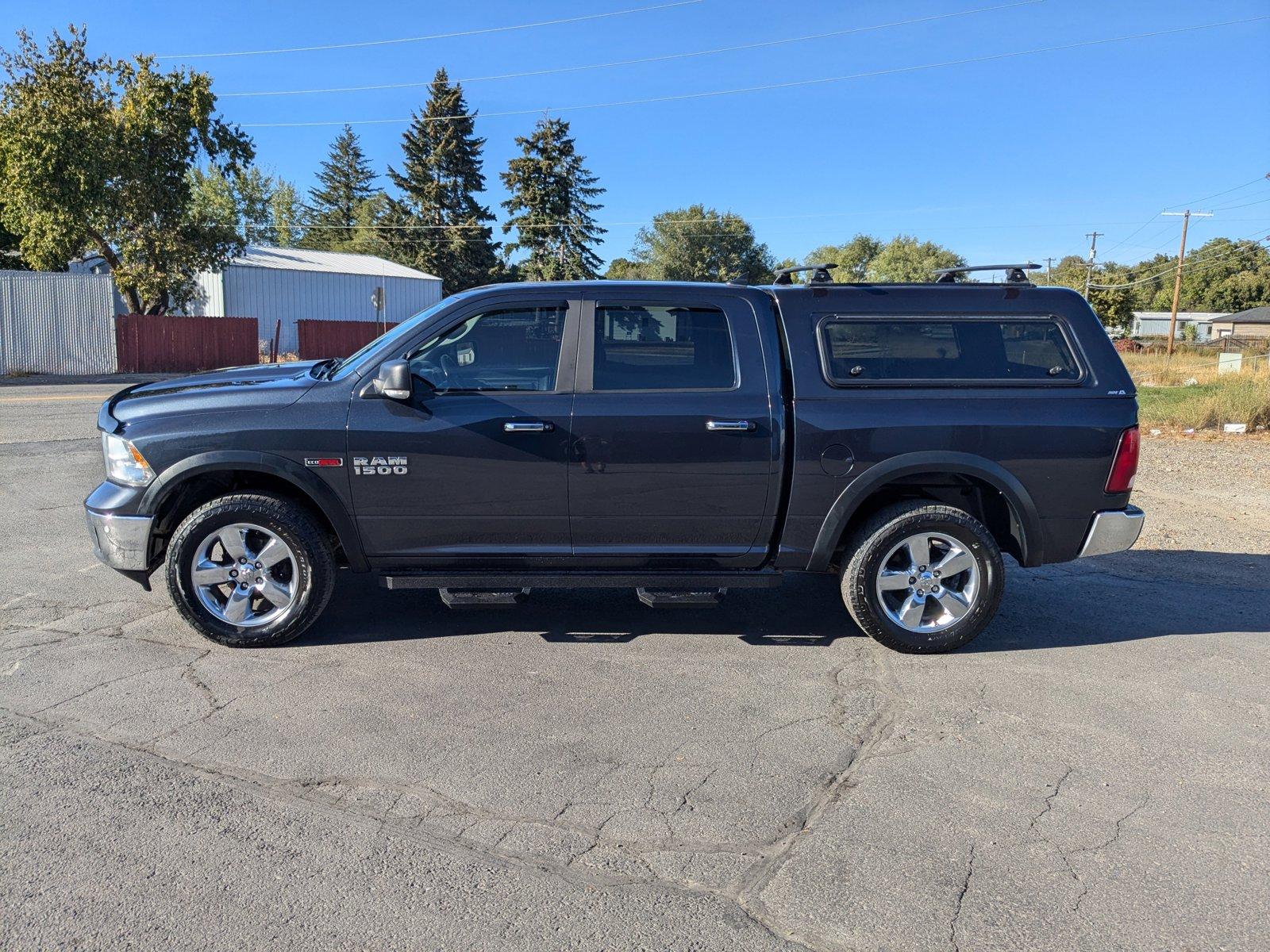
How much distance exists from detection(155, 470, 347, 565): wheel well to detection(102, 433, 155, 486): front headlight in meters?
0.17

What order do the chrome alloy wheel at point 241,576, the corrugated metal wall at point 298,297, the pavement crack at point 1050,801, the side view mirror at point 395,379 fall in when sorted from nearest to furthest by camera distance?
the pavement crack at point 1050,801 < the side view mirror at point 395,379 < the chrome alloy wheel at point 241,576 < the corrugated metal wall at point 298,297

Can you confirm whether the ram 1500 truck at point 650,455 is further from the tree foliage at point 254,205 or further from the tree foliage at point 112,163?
the tree foliage at point 254,205

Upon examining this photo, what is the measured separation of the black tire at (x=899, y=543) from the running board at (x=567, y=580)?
0.44 metres

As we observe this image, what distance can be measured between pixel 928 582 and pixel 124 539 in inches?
167

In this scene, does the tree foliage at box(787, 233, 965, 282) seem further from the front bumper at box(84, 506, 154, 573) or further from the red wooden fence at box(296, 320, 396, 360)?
the front bumper at box(84, 506, 154, 573)

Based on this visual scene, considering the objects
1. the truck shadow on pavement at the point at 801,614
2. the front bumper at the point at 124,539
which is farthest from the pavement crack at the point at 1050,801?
the front bumper at the point at 124,539

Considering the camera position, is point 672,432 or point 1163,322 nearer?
point 672,432

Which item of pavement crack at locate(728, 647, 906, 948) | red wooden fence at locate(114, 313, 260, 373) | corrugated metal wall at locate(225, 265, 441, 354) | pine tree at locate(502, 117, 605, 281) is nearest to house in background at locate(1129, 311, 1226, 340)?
pine tree at locate(502, 117, 605, 281)

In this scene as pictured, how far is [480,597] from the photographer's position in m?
5.12

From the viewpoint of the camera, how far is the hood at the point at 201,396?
507 centimetres

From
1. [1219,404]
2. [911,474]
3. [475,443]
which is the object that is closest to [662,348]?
[475,443]

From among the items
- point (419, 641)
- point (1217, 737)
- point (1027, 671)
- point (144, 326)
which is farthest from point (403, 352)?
point (144, 326)

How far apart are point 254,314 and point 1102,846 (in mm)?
42917

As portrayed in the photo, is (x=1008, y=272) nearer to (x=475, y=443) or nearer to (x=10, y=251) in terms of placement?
(x=475, y=443)
